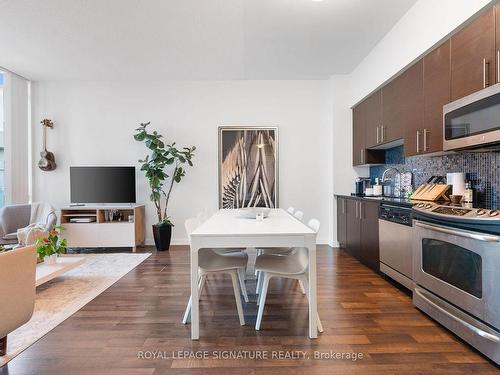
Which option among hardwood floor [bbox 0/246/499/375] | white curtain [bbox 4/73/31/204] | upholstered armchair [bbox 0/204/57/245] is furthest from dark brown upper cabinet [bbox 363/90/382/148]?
white curtain [bbox 4/73/31/204]

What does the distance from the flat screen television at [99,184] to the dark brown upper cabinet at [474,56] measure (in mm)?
4432

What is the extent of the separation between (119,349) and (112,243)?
2994 millimetres

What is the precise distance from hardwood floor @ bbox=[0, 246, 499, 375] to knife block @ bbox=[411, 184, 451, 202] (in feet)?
3.11

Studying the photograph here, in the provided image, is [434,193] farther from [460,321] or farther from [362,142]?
[362,142]

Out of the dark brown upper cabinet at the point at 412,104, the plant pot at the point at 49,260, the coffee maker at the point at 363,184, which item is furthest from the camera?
the coffee maker at the point at 363,184

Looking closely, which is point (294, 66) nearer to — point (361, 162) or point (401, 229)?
point (361, 162)

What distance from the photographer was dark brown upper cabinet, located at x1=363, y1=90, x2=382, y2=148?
12.6 ft

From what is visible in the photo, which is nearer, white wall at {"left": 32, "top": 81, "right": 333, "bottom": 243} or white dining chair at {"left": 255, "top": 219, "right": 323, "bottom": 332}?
white dining chair at {"left": 255, "top": 219, "right": 323, "bottom": 332}

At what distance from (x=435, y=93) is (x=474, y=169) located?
0.77 metres

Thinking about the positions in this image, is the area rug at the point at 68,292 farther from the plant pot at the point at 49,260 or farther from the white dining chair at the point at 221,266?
the white dining chair at the point at 221,266

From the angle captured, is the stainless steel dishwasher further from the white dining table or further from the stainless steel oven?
the white dining table

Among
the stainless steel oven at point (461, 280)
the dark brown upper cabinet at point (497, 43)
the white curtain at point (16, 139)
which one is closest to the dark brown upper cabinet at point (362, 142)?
the stainless steel oven at point (461, 280)

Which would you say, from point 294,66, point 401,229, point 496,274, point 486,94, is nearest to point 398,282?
point 401,229

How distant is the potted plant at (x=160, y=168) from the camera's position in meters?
4.60
